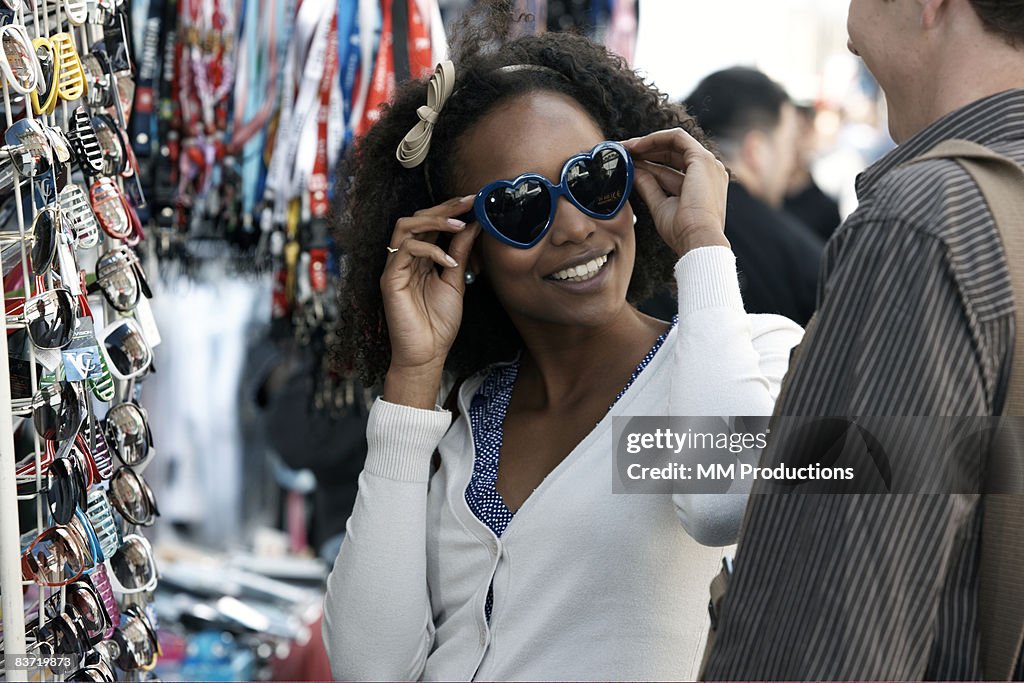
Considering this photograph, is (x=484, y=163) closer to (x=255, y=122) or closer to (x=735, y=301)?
(x=735, y=301)

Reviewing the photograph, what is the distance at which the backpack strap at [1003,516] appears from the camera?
3.38 ft

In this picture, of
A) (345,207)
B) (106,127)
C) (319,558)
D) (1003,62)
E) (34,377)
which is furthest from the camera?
(319,558)

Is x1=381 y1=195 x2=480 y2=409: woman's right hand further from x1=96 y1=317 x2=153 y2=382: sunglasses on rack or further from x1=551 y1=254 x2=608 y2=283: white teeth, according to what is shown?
x1=96 y1=317 x2=153 y2=382: sunglasses on rack

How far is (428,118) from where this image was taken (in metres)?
1.89

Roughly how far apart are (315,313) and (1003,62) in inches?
71.8

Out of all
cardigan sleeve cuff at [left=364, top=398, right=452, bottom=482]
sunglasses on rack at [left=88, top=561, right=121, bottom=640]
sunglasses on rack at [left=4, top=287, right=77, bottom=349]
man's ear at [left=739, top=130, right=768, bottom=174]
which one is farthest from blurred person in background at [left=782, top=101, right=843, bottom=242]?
sunglasses on rack at [left=4, top=287, right=77, bottom=349]

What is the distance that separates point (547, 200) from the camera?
1738 mm

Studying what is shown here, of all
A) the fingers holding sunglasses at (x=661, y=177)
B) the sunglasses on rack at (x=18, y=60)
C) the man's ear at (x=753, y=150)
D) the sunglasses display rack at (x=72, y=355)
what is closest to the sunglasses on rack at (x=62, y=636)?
the sunglasses display rack at (x=72, y=355)

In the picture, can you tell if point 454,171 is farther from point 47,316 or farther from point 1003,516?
point 1003,516

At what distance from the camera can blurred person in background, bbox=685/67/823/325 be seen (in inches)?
140

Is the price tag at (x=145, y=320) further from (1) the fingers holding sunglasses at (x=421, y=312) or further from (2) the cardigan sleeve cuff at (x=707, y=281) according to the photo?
(2) the cardigan sleeve cuff at (x=707, y=281)

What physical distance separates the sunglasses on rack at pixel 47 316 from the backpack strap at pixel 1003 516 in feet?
3.36

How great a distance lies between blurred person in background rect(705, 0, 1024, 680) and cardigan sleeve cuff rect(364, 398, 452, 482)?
712 mm

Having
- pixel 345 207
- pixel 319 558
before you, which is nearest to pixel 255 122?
pixel 345 207
